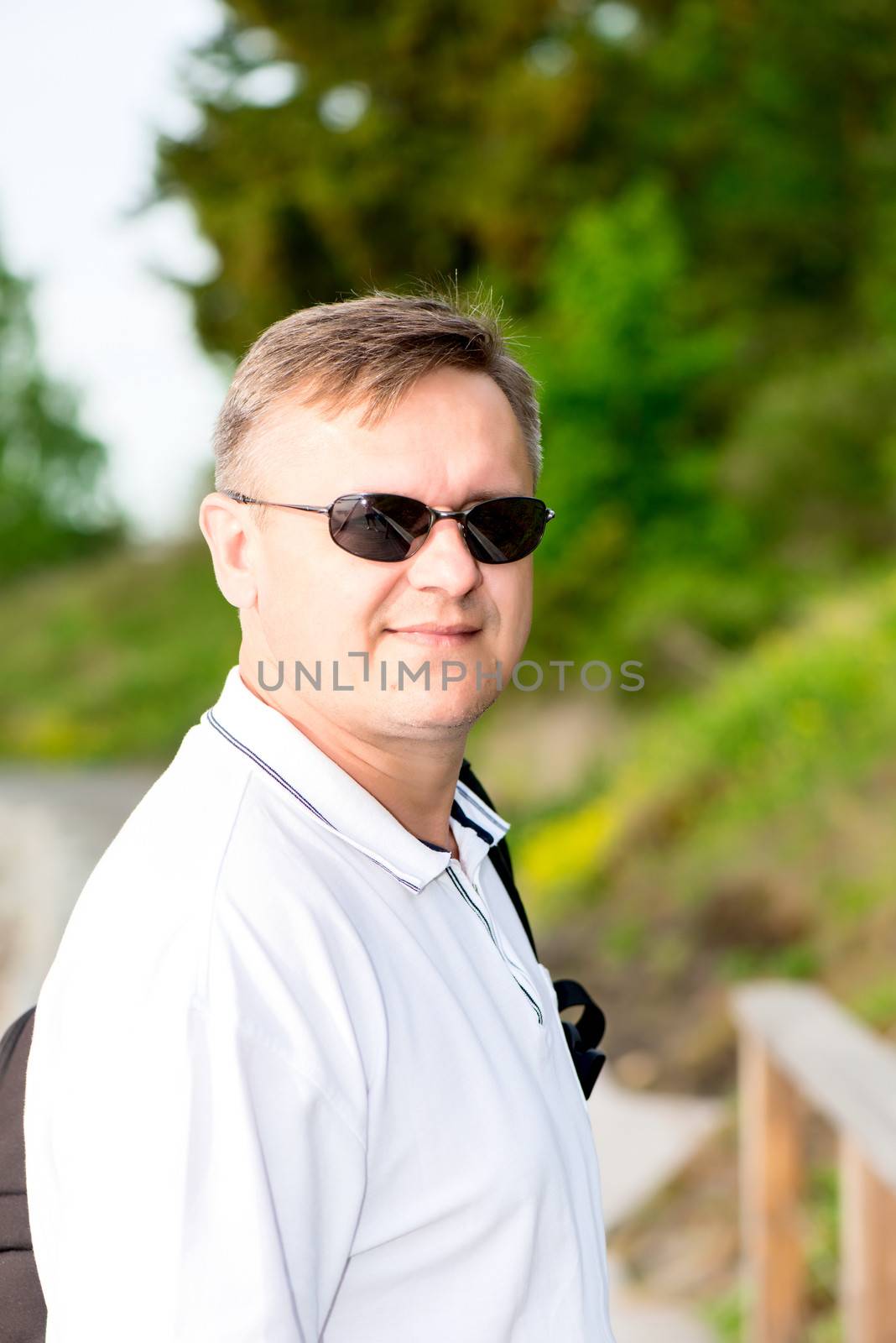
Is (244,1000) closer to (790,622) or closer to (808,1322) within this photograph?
(808,1322)

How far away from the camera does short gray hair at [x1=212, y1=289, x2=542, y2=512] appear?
128 cm

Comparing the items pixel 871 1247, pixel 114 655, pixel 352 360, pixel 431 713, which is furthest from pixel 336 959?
pixel 114 655

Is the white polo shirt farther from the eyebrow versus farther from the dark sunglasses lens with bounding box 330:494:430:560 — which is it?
the eyebrow

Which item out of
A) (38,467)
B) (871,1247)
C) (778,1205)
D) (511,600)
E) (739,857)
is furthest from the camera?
(38,467)

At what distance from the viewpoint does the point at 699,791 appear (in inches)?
377

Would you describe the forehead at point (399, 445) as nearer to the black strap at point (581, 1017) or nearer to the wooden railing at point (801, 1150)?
the black strap at point (581, 1017)

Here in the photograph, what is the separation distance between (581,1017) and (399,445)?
699 millimetres

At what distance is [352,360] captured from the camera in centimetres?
128

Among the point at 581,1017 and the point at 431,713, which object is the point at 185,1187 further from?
the point at 581,1017

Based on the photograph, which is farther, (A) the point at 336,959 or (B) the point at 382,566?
(B) the point at 382,566

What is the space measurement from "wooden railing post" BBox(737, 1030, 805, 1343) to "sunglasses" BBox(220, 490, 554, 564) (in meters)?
2.82

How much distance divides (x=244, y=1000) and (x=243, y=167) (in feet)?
61.7

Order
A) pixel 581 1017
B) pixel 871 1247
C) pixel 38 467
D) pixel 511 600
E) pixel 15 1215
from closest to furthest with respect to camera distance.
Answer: pixel 15 1215, pixel 511 600, pixel 581 1017, pixel 871 1247, pixel 38 467

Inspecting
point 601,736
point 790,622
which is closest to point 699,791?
point 601,736
